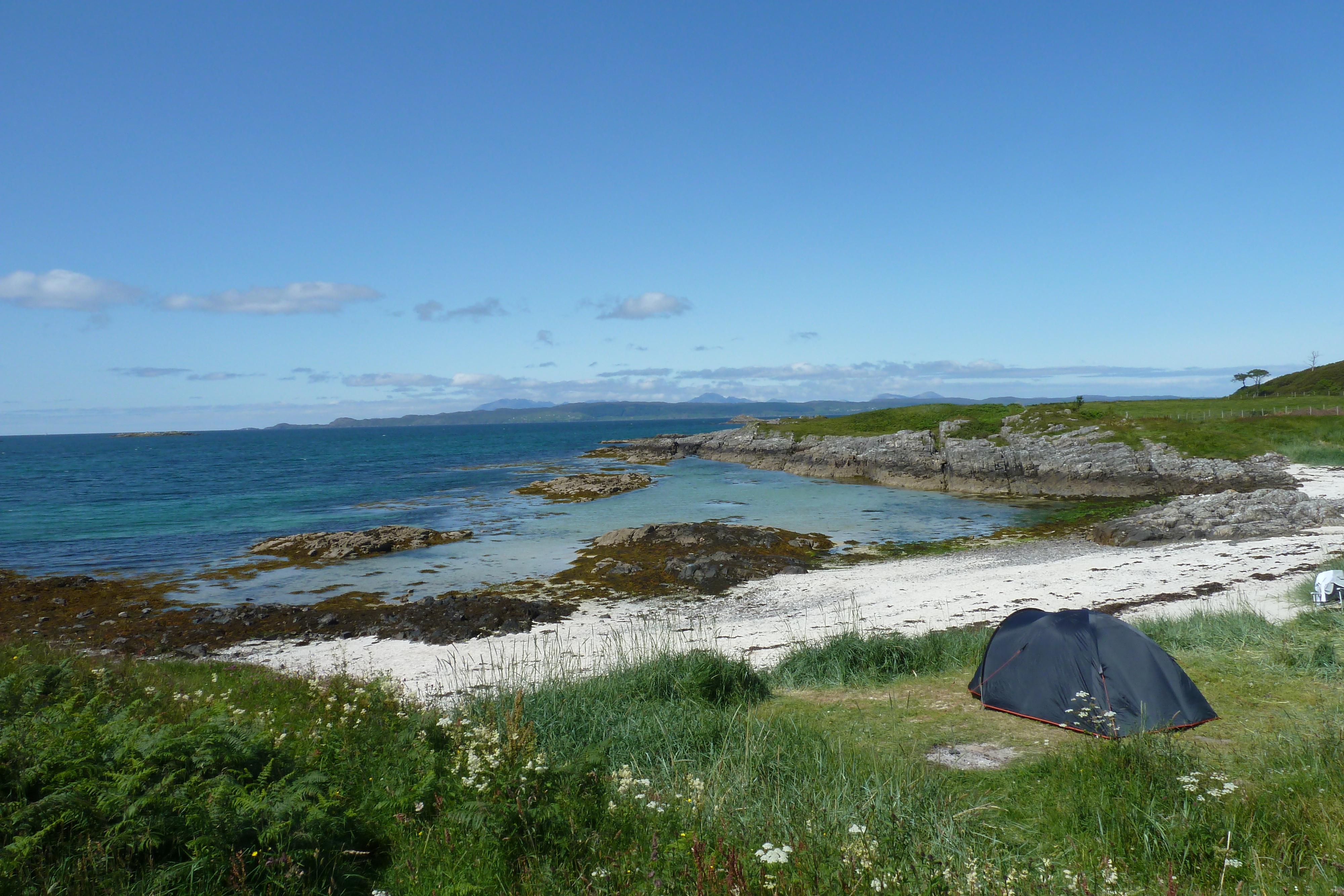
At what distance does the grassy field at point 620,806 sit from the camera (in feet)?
14.2

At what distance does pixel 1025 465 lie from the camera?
5012 cm

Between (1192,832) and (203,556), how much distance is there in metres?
37.1

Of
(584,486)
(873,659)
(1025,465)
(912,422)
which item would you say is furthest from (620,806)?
(912,422)

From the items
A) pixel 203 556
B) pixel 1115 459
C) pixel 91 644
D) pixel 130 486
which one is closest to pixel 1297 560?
pixel 1115 459

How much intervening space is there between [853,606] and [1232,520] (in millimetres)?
20801

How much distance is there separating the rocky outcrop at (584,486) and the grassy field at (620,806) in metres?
42.0

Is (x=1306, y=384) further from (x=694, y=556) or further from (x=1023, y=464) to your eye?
(x=694, y=556)

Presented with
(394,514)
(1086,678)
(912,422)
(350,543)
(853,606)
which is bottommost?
(853,606)

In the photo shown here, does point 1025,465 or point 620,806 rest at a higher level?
point 620,806

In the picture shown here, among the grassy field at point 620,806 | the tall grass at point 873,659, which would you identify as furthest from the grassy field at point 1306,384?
the grassy field at point 620,806

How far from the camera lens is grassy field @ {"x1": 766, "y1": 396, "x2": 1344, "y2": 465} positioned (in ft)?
152

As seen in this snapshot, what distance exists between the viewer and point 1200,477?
42156 millimetres

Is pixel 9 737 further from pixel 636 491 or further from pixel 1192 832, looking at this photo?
pixel 636 491

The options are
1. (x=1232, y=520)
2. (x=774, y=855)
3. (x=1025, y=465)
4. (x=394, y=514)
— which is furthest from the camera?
(x=1025, y=465)
